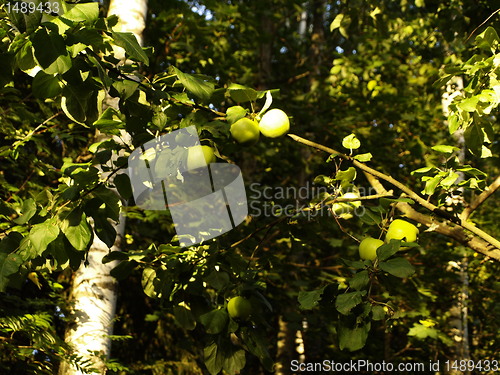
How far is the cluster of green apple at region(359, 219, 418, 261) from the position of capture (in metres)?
1.38

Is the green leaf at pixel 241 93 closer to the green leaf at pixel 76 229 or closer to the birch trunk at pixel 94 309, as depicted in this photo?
the green leaf at pixel 76 229

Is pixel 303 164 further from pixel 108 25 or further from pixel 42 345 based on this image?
pixel 108 25

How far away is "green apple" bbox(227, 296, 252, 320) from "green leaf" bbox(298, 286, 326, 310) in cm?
25

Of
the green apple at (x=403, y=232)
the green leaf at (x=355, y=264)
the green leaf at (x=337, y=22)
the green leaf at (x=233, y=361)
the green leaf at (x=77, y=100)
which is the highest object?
the green leaf at (x=337, y=22)

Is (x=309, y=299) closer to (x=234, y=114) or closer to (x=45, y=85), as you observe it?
(x=234, y=114)

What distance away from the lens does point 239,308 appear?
1.51 meters

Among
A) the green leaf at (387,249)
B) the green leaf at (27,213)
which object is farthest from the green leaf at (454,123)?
the green leaf at (27,213)

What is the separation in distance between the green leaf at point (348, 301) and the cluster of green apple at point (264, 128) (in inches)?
19.0

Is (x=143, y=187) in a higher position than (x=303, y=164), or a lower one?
lower

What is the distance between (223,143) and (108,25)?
1.71 feet

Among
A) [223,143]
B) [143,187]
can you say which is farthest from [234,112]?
[143,187]

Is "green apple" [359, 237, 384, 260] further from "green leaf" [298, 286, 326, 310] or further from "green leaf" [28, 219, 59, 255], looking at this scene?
"green leaf" [28, 219, 59, 255]

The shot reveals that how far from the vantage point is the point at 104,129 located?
1405 millimetres

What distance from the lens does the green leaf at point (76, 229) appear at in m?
1.28
